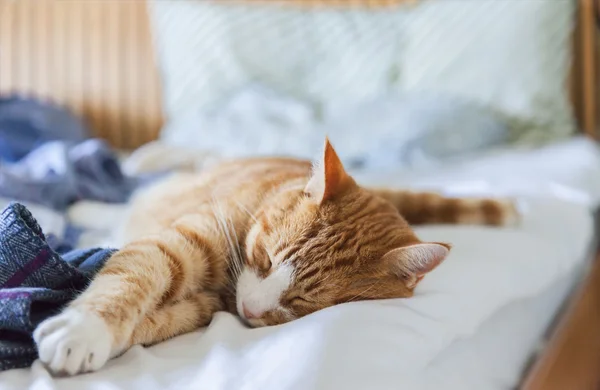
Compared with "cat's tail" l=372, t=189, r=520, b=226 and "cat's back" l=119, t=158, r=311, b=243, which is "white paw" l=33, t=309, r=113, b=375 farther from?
"cat's tail" l=372, t=189, r=520, b=226

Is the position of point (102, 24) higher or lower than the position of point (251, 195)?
higher

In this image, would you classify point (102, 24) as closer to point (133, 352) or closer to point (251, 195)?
point (251, 195)

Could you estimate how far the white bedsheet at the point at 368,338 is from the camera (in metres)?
0.71

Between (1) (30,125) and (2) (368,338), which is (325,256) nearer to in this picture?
(2) (368,338)

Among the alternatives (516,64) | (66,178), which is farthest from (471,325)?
(516,64)

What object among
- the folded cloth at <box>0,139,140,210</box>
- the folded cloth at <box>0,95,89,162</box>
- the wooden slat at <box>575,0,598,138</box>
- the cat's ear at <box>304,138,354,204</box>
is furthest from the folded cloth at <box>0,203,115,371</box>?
the wooden slat at <box>575,0,598,138</box>

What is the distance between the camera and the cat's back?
1.15m

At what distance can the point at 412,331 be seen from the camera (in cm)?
82

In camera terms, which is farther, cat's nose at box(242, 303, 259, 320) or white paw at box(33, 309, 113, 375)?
cat's nose at box(242, 303, 259, 320)

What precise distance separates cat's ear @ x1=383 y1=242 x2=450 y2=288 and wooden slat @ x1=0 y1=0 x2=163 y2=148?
80.3 inches

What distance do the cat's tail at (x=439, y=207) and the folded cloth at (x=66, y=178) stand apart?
76cm

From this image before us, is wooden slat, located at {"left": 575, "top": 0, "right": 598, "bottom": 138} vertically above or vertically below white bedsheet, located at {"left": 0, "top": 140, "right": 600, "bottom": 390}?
above

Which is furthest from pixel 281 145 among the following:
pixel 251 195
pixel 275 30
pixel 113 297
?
pixel 113 297

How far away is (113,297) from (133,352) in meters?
0.08
